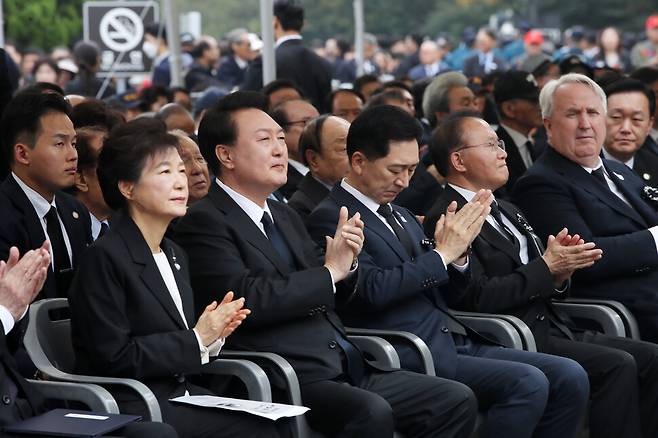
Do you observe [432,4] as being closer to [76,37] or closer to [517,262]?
[76,37]

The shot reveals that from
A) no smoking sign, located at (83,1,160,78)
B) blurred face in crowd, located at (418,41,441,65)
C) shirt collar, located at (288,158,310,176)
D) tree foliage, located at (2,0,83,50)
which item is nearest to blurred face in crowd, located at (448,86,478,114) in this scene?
shirt collar, located at (288,158,310,176)

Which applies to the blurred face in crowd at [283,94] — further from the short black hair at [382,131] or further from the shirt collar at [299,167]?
the short black hair at [382,131]

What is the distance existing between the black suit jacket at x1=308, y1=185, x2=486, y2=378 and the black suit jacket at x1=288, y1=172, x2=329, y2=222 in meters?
0.88

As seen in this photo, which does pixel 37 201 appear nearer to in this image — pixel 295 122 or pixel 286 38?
pixel 295 122

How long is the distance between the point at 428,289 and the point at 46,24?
2202 cm

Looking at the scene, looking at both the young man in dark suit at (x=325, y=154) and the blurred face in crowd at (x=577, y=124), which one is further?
the young man in dark suit at (x=325, y=154)

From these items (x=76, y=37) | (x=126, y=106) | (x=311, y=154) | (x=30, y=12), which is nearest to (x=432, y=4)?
(x=76, y=37)

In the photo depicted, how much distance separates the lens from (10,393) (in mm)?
4590

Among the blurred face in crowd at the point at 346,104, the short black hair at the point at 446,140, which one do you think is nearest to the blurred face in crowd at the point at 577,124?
the short black hair at the point at 446,140

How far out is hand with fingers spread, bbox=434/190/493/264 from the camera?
568cm

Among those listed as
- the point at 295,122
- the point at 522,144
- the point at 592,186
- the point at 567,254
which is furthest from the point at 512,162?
the point at 567,254

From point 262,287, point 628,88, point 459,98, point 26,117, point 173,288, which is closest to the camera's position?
point 173,288

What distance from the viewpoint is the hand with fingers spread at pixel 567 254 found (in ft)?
20.3

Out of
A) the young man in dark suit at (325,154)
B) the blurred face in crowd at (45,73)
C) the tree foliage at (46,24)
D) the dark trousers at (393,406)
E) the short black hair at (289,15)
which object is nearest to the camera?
the dark trousers at (393,406)
